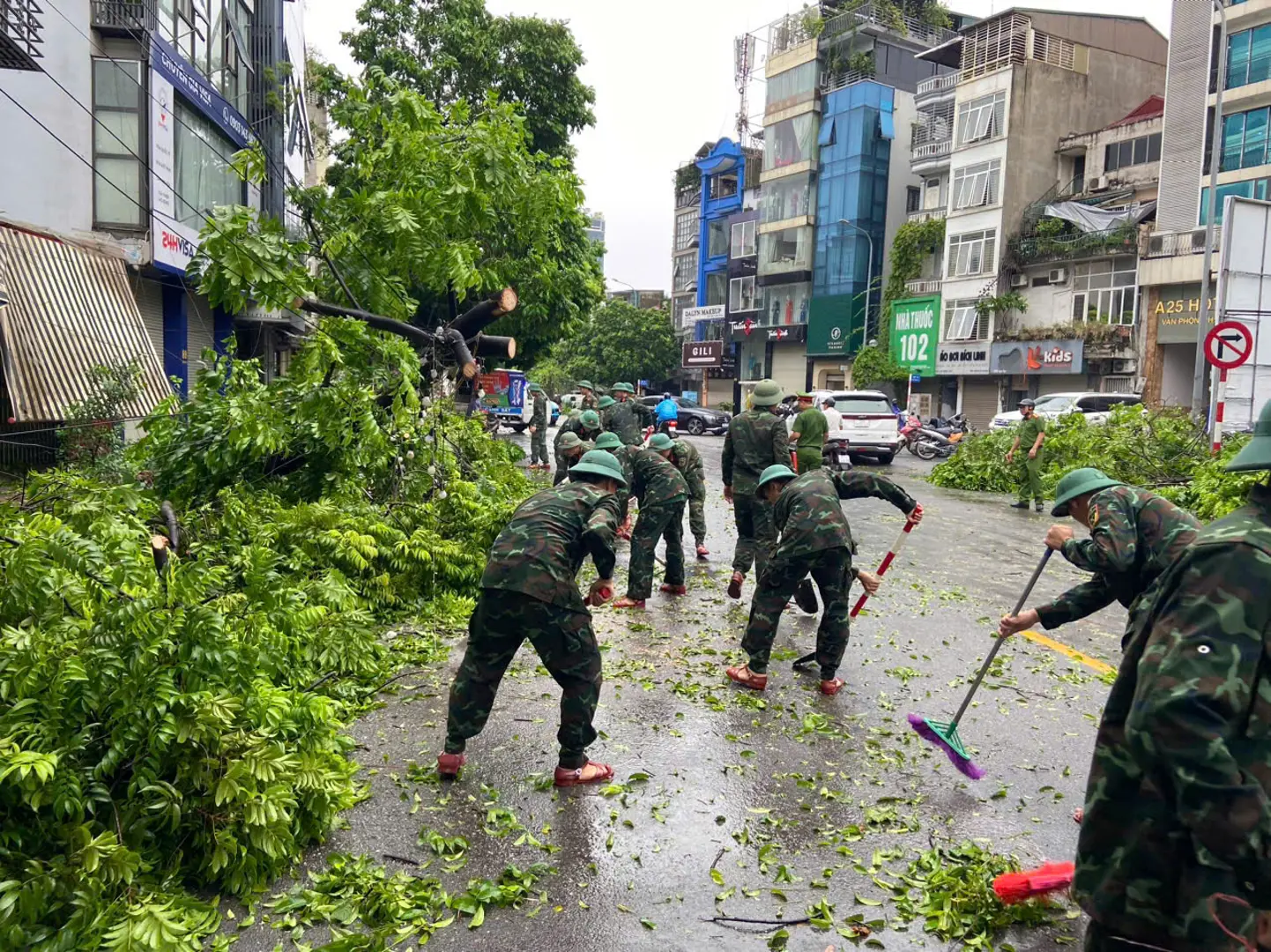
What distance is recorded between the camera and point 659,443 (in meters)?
9.12

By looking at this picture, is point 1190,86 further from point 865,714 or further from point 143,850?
point 143,850

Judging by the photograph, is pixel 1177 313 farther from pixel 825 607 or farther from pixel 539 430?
pixel 825 607

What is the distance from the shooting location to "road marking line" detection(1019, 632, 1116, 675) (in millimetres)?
6594

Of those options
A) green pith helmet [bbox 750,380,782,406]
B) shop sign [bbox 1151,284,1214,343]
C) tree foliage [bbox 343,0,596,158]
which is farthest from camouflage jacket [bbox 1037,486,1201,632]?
shop sign [bbox 1151,284,1214,343]

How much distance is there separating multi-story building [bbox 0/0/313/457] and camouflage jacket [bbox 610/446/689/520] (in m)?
6.00

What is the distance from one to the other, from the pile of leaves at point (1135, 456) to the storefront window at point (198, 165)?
1478cm

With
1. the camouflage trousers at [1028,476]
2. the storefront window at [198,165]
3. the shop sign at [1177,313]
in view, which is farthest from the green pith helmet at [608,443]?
the shop sign at [1177,313]

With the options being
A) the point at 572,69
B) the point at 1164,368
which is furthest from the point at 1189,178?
the point at 572,69

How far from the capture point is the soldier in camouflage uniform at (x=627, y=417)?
13016 mm

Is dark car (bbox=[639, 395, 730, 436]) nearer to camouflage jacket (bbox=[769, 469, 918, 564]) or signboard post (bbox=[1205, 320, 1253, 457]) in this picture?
signboard post (bbox=[1205, 320, 1253, 457])

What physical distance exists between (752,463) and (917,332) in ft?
106

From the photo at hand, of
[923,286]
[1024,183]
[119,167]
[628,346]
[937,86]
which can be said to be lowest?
[628,346]

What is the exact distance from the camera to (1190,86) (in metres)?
28.6

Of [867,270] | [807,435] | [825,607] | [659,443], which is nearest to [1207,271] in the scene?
[807,435]
